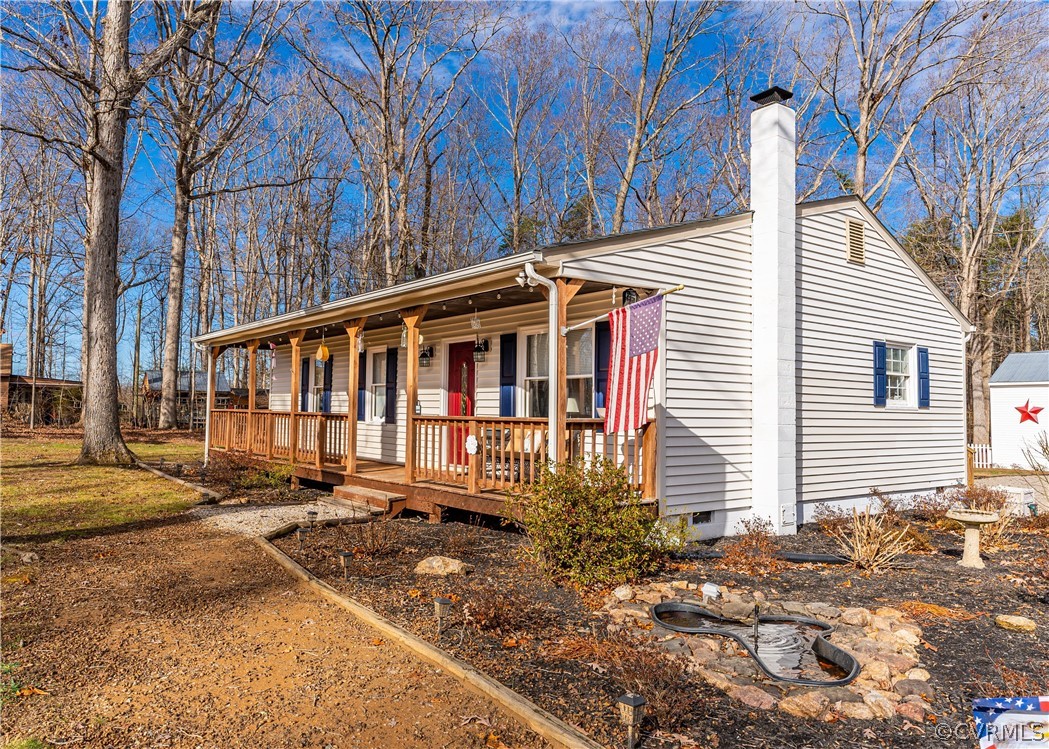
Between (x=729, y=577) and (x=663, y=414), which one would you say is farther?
(x=663, y=414)

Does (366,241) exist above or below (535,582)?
above

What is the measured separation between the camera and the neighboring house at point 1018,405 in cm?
1948

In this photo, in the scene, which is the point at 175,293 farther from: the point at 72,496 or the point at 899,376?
the point at 899,376

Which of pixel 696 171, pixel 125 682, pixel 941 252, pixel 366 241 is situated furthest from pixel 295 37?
pixel 941 252

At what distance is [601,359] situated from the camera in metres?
8.55

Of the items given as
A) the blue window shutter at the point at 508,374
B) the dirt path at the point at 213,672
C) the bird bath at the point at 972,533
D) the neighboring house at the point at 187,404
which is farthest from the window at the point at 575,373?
the neighboring house at the point at 187,404

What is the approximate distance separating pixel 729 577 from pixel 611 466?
1643mm

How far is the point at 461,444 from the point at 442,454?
49.8 inches

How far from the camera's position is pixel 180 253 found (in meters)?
23.3

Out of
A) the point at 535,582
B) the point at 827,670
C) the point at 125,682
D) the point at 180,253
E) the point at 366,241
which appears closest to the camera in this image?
the point at 125,682

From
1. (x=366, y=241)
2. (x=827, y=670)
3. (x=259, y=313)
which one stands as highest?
(x=366, y=241)

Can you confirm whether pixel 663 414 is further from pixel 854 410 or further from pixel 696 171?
pixel 696 171

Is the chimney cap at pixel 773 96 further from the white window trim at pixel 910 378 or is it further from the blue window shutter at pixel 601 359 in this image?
the white window trim at pixel 910 378

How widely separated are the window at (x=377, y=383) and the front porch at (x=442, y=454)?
1.06m
